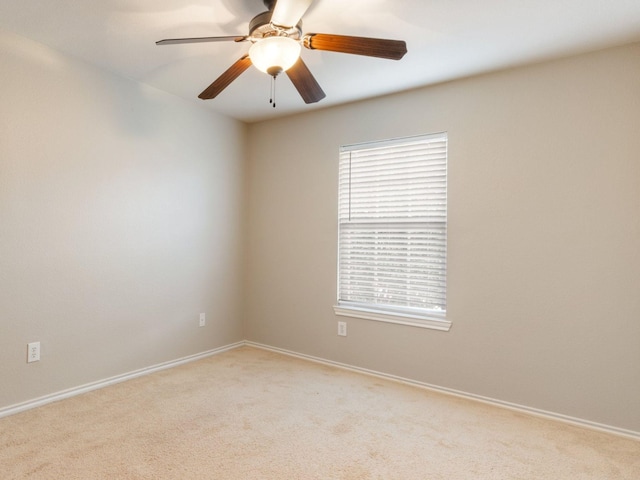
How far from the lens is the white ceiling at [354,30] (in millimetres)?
2008

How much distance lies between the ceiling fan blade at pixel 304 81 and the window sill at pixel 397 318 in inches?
71.0

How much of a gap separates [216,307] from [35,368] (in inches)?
60.6

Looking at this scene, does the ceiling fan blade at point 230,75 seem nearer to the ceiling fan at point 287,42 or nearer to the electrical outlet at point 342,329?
the ceiling fan at point 287,42

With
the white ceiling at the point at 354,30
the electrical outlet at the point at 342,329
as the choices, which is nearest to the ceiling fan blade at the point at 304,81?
the white ceiling at the point at 354,30

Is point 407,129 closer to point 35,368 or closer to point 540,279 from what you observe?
point 540,279

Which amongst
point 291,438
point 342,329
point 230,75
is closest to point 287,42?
point 230,75

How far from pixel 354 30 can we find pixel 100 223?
2222 mm

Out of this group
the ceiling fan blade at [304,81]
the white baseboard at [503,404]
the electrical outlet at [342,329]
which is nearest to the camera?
the ceiling fan blade at [304,81]

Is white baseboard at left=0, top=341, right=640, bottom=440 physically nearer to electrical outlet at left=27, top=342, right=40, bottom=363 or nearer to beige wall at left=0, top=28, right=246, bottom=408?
beige wall at left=0, top=28, right=246, bottom=408

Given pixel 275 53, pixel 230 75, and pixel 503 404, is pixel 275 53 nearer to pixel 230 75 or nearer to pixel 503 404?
pixel 230 75

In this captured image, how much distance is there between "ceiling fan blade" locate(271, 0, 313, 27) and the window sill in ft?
7.32

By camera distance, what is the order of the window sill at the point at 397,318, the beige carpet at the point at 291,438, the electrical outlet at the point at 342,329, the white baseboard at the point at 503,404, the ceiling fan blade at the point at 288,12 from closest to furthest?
the ceiling fan blade at the point at 288,12
the beige carpet at the point at 291,438
the white baseboard at the point at 503,404
the window sill at the point at 397,318
the electrical outlet at the point at 342,329

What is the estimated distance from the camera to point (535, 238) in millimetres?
2553

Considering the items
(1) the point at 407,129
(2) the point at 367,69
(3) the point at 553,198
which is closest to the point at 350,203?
(1) the point at 407,129
